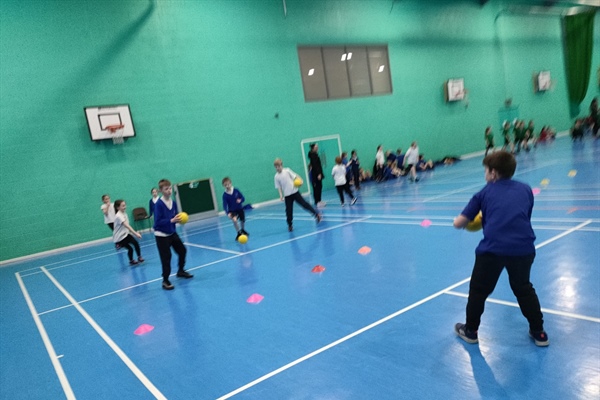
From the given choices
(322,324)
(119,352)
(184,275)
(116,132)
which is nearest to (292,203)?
(184,275)

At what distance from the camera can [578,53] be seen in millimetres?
29578

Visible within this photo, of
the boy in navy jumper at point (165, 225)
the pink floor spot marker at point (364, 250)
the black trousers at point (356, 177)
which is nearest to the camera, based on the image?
the boy in navy jumper at point (165, 225)

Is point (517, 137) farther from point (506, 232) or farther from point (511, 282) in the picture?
point (506, 232)

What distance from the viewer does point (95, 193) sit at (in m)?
13.7

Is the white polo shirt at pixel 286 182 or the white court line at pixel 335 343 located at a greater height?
the white polo shirt at pixel 286 182

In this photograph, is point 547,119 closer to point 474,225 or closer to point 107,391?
point 474,225

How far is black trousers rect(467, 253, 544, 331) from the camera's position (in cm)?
329

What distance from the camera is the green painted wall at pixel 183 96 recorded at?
12797 millimetres

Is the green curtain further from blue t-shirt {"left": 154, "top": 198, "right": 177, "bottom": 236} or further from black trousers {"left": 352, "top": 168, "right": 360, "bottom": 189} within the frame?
blue t-shirt {"left": 154, "top": 198, "right": 177, "bottom": 236}

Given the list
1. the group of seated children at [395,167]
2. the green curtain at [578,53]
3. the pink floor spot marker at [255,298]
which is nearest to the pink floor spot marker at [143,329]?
the pink floor spot marker at [255,298]

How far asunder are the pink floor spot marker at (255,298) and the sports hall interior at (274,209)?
0.46 ft

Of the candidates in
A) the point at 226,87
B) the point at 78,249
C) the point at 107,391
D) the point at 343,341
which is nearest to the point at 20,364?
the point at 107,391

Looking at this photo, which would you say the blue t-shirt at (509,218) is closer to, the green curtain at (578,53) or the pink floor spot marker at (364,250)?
the pink floor spot marker at (364,250)

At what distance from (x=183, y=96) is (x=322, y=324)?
12912 mm
